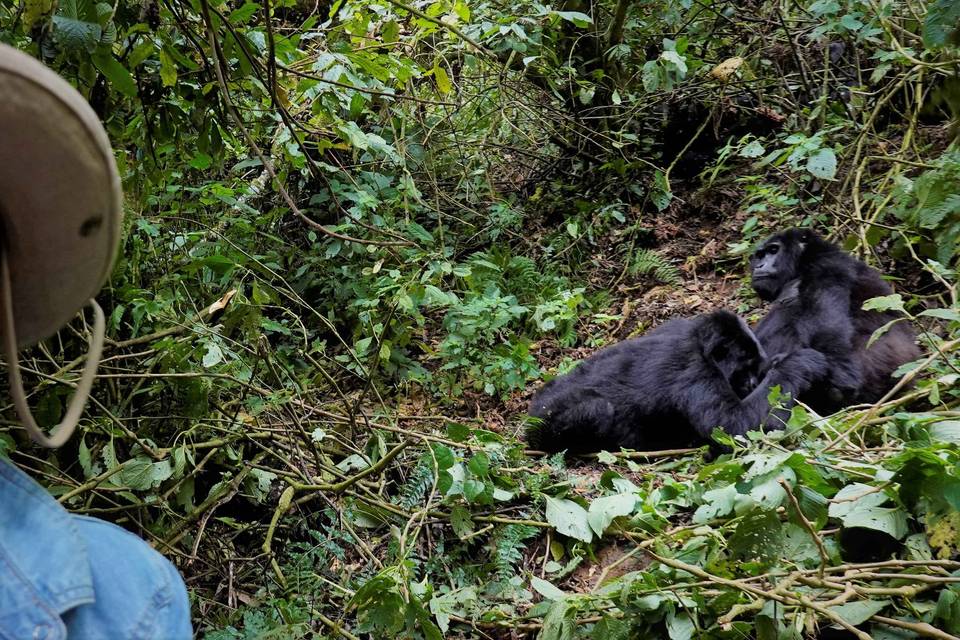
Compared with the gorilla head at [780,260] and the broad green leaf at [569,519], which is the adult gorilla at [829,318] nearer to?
the gorilla head at [780,260]

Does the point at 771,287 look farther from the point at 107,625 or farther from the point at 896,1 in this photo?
the point at 107,625

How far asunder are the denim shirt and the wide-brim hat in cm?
28

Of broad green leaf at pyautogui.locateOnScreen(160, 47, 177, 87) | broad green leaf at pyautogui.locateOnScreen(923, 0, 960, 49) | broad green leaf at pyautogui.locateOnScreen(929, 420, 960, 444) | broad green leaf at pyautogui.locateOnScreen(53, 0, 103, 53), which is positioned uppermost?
broad green leaf at pyautogui.locateOnScreen(53, 0, 103, 53)

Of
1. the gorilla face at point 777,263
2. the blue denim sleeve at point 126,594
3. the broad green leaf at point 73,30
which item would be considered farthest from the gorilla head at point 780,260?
the blue denim sleeve at point 126,594

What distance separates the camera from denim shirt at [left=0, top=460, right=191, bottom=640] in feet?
3.55

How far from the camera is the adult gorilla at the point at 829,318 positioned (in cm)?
408

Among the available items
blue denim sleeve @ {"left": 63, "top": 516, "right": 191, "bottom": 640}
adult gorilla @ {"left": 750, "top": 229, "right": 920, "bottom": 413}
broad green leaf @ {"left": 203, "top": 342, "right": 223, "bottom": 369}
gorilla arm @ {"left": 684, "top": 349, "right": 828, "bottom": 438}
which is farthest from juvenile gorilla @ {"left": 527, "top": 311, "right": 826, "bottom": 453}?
blue denim sleeve @ {"left": 63, "top": 516, "right": 191, "bottom": 640}

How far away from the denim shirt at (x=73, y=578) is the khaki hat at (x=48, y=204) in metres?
0.13

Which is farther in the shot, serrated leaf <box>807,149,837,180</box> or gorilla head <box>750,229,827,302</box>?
gorilla head <box>750,229,827,302</box>

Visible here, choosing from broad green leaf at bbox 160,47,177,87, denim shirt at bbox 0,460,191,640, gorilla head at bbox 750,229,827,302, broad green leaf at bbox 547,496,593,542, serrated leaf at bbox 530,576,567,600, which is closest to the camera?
denim shirt at bbox 0,460,191,640

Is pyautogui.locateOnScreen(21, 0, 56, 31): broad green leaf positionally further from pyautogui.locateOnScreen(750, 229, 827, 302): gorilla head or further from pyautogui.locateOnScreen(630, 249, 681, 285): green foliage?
pyautogui.locateOnScreen(630, 249, 681, 285): green foliage

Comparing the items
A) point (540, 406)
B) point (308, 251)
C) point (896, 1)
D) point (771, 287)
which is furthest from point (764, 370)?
point (308, 251)

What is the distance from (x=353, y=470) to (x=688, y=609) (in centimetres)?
167

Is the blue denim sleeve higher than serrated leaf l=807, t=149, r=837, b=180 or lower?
higher
